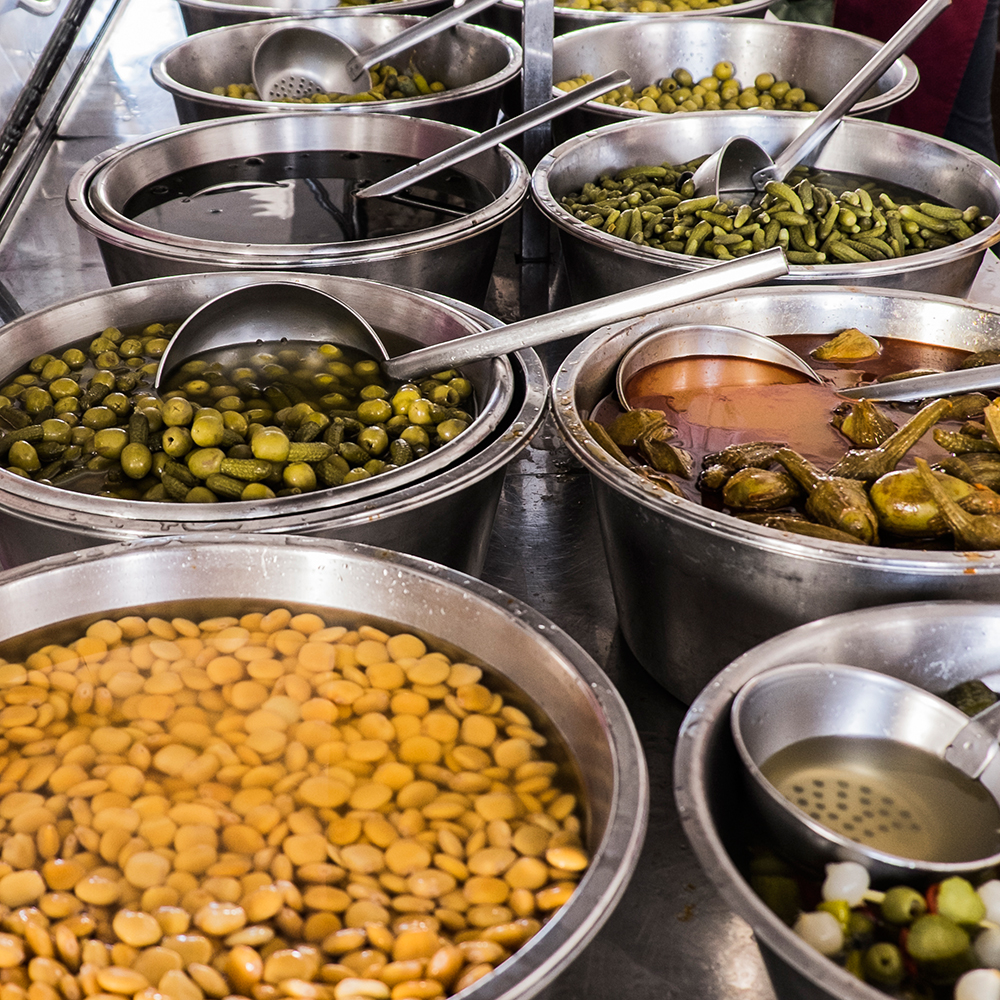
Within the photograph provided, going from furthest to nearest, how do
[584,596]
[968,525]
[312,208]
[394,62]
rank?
[394,62] → [312,208] → [584,596] → [968,525]

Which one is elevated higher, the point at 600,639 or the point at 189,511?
the point at 189,511

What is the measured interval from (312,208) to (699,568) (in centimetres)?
170

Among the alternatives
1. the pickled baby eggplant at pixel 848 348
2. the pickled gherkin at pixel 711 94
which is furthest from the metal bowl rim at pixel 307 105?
the pickled baby eggplant at pixel 848 348

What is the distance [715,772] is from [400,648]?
436 millimetres

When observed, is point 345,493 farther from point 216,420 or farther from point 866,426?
point 866,426

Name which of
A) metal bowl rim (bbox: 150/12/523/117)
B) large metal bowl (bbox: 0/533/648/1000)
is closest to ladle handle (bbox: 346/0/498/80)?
metal bowl rim (bbox: 150/12/523/117)

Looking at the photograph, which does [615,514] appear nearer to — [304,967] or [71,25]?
[304,967]

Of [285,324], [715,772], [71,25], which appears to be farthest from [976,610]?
[71,25]

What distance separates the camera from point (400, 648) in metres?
1.32

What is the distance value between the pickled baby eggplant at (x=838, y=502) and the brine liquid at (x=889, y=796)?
0.39 m

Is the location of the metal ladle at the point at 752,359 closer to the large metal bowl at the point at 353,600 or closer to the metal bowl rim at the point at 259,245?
the metal bowl rim at the point at 259,245

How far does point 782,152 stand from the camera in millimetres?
2984

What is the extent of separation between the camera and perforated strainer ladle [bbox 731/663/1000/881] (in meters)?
1.08

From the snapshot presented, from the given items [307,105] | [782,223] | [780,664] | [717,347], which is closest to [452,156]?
[307,105]
